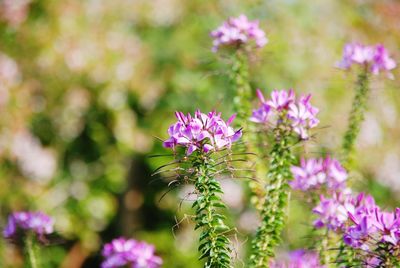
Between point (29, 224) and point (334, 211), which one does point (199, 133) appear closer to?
point (334, 211)

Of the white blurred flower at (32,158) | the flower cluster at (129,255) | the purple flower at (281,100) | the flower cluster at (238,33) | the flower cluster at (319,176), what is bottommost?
the flower cluster at (129,255)

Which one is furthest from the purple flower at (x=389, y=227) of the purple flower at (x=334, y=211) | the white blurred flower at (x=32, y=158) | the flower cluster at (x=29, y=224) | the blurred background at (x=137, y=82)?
the white blurred flower at (x=32, y=158)

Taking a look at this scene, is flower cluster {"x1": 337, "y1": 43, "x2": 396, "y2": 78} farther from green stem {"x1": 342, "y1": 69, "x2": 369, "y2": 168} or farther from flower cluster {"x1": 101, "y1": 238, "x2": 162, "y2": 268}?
flower cluster {"x1": 101, "y1": 238, "x2": 162, "y2": 268}

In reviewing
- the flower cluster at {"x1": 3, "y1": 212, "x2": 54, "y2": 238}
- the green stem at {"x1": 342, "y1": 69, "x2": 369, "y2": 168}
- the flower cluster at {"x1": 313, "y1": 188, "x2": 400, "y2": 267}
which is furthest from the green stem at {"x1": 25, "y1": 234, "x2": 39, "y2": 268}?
the green stem at {"x1": 342, "y1": 69, "x2": 369, "y2": 168}

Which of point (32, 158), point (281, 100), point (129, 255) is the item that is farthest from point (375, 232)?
point (32, 158)

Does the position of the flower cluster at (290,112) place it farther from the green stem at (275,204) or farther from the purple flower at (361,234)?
the purple flower at (361,234)

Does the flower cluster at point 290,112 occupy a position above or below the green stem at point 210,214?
above
